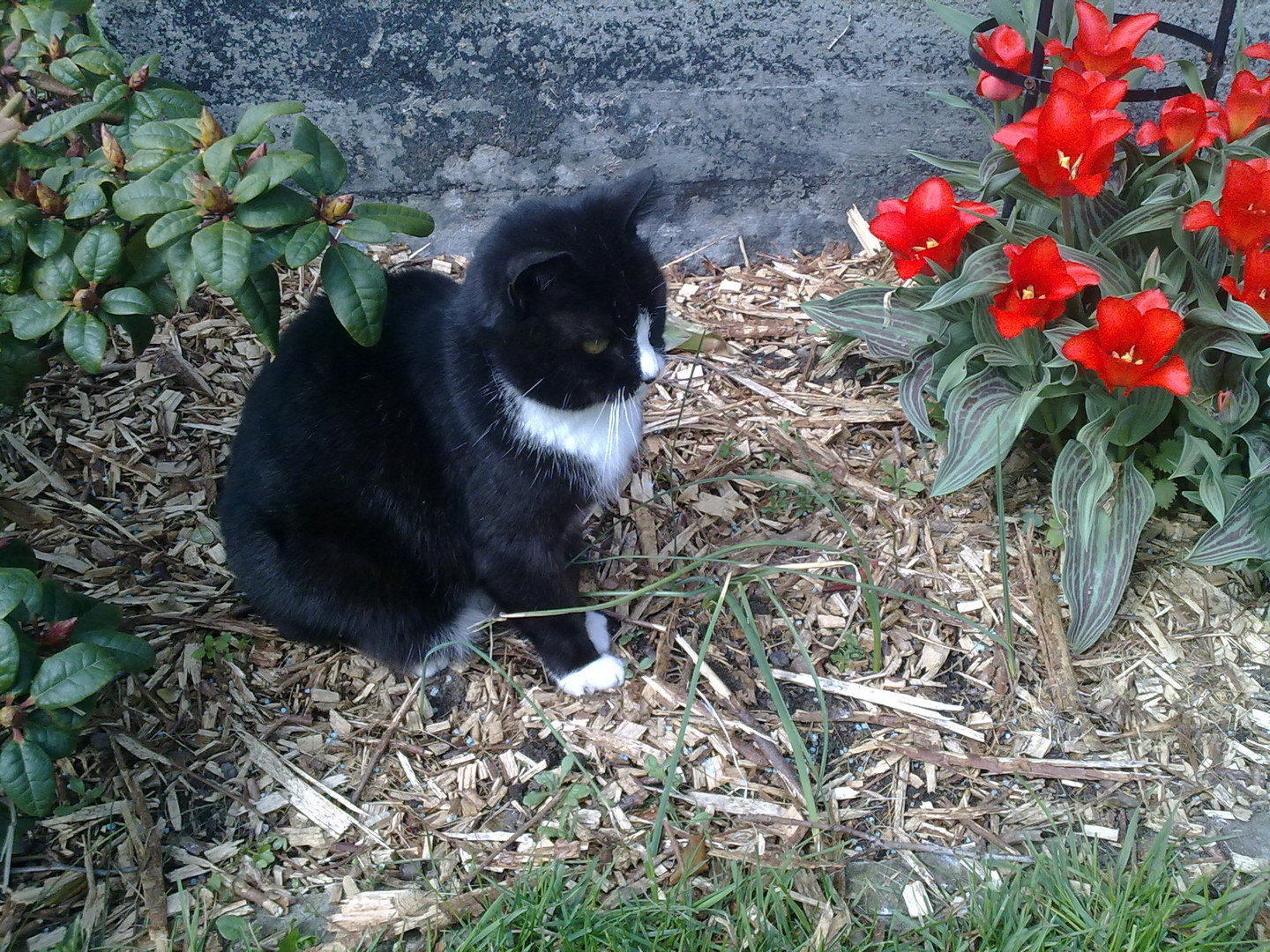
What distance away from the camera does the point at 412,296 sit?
94.9 inches

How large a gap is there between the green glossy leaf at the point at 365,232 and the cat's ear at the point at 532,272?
10.0 inches

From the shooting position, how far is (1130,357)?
2158mm

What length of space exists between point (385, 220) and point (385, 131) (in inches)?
56.1

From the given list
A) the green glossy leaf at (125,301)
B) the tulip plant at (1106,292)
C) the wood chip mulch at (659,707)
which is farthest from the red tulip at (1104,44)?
the green glossy leaf at (125,301)

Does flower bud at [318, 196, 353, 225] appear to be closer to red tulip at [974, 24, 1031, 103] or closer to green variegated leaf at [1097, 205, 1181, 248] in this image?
red tulip at [974, 24, 1031, 103]

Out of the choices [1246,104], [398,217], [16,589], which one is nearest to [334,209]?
[398,217]

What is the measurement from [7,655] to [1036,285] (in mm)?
2227

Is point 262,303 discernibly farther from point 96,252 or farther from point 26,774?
point 26,774

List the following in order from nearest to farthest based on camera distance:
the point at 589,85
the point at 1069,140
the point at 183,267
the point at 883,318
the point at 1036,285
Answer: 1. the point at 183,267
2. the point at 1069,140
3. the point at 1036,285
4. the point at 883,318
5. the point at 589,85

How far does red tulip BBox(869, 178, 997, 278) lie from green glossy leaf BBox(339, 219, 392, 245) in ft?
3.95

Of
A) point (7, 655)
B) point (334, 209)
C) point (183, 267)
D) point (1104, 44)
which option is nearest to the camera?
point (7, 655)

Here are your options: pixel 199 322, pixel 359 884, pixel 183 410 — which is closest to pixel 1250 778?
pixel 359 884

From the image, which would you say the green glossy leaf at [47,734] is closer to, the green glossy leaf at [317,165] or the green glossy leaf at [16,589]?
the green glossy leaf at [16,589]

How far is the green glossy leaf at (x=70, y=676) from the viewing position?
68.6 inches
